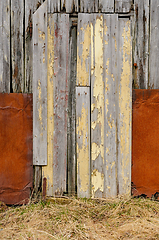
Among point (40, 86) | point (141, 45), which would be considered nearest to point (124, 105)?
point (141, 45)

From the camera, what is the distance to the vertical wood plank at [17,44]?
260 cm

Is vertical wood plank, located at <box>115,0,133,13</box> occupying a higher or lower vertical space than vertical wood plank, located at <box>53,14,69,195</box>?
higher

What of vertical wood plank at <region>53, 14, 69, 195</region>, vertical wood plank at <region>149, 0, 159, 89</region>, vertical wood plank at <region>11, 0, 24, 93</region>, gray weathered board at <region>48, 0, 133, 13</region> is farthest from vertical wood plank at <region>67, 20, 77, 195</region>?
vertical wood plank at <region>149, 0, 159, 89</region>

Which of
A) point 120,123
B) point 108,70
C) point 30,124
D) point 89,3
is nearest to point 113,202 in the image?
point 120,123

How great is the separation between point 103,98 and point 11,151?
1.44 metres

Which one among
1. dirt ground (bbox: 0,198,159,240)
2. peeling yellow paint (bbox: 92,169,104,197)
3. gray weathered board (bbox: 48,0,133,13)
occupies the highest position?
gray weathered board (bbox: 48,0,133,13)

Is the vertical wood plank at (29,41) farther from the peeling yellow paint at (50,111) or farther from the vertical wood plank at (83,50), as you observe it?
the vertical wood plank at (83,50)

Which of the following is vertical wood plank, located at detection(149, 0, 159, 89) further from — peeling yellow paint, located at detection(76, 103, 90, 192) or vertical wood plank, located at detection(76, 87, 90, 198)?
peeling yellow paint, located at detection(76, 103, 90, 192)

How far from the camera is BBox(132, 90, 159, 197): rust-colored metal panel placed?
8.56ft

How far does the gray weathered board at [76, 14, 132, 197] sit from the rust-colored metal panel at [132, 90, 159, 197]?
0.32 ft

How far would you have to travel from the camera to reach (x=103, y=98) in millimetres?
2592

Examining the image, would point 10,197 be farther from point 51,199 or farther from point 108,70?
point 108,70

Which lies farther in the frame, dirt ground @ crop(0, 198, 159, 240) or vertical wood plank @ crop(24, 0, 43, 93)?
vertical wood plank @ crop(24, 0, 43, 93)

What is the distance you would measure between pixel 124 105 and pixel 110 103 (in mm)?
190
